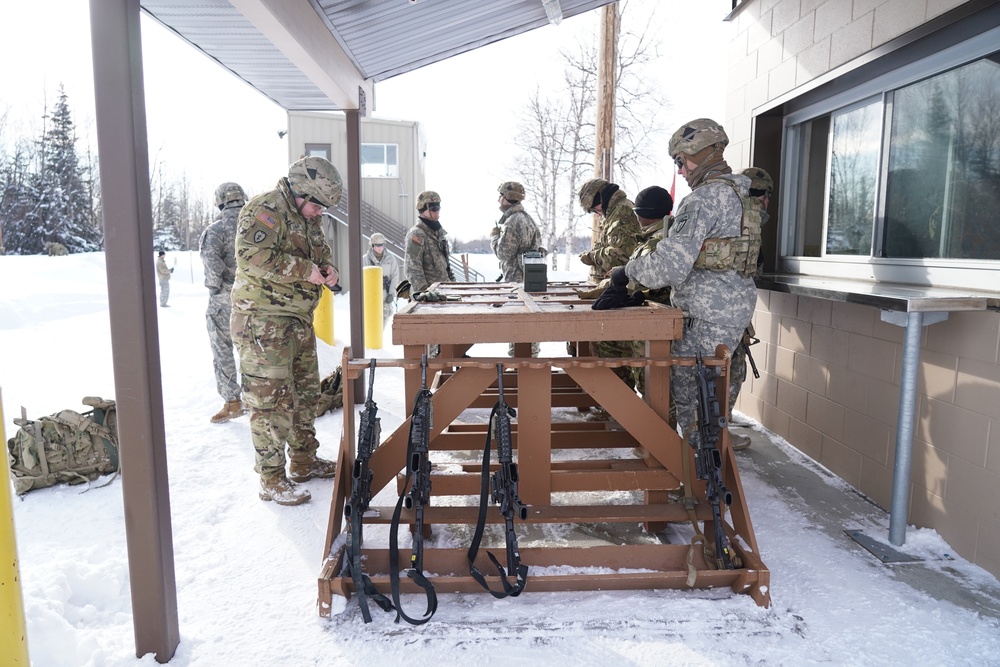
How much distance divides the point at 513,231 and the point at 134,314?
18.4 ft

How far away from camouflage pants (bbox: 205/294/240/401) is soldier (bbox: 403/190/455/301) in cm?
223

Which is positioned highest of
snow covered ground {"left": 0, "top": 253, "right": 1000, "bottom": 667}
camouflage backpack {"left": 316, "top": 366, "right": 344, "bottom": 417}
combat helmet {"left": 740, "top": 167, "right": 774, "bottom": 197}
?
combat helmet {"left": 740, "top": 167, "right": 774, "bottom": 197}

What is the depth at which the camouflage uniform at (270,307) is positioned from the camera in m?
3.77

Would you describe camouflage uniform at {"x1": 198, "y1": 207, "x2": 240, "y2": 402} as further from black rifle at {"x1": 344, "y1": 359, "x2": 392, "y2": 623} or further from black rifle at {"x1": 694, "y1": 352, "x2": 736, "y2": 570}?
black rifle at {"x1": 694, "y1": 352, "x2": 736, "y2": 570}

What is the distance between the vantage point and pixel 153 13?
12.7 ft

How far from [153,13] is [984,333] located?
4.75m

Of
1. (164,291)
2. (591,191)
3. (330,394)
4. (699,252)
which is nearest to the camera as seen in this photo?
(699,252)

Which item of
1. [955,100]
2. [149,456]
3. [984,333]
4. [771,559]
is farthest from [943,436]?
[149,456]

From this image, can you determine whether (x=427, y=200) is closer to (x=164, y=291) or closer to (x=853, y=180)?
(x=853, y=180)

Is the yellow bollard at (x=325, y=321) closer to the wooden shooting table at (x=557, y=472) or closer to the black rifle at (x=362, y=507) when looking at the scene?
the wooden shooting table at (x=557, y=472)

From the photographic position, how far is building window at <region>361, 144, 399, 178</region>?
16.9m

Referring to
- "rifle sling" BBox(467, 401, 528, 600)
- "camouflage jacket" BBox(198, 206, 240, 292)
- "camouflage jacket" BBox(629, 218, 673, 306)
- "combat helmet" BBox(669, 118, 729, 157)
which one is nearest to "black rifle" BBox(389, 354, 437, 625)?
"rifle sling" BBox(467, 401, 528, 600)

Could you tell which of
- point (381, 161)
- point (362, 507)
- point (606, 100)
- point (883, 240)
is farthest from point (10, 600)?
point (381, 161)

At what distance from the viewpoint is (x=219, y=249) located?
565 cm
